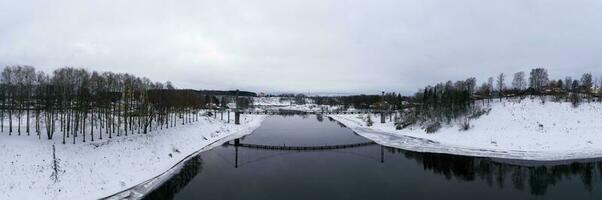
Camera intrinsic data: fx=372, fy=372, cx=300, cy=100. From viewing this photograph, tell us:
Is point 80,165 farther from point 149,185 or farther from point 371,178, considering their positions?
point 371,178

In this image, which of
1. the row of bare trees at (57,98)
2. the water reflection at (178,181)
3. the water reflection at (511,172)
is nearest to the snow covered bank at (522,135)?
the water reflection at (511,172)

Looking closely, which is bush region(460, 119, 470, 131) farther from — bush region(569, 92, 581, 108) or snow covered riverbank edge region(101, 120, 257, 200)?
snow covered riverbank edge region(101, 120, 257, 200)

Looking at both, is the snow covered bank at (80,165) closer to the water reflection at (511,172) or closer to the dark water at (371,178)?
the dark water at (371,178)

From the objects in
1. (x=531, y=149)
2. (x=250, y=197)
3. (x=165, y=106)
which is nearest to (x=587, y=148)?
(x=531, y=149)

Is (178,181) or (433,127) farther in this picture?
(433,127)

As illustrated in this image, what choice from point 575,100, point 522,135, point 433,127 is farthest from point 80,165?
point 575,100

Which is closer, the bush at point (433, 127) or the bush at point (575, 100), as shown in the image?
the bush at point (575, 100)
